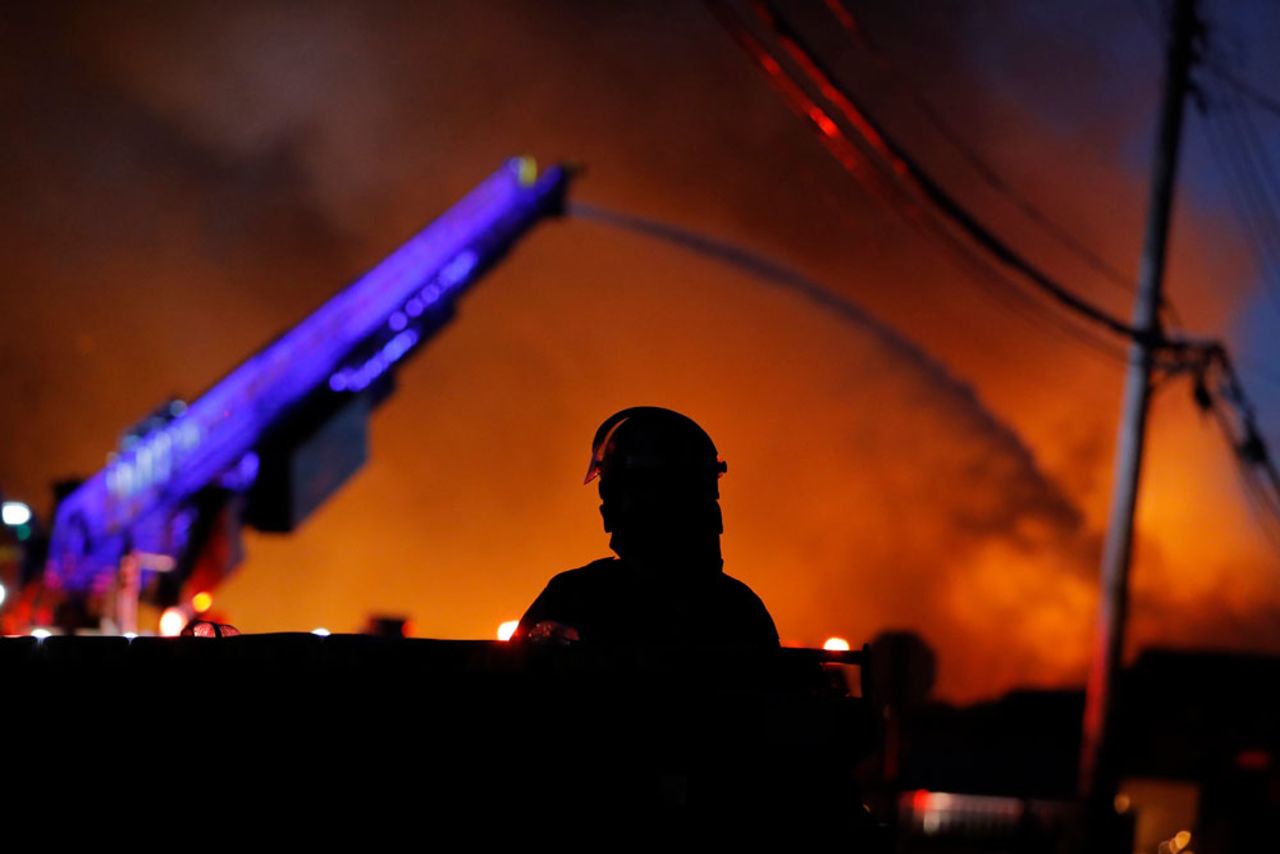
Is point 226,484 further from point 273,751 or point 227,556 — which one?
point 273,751

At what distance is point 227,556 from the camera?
61.1 feet

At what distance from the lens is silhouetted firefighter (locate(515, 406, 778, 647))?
12.1 feet

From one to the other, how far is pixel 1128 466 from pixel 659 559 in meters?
11.3

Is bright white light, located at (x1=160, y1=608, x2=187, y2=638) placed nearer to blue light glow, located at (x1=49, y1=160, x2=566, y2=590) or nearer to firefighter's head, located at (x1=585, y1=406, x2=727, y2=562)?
blue light glow, located at (x1=49, y1=160, x2=566, y2=590)

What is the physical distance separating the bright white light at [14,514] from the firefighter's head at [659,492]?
15.1m

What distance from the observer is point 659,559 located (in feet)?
12.4

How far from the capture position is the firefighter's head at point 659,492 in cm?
379

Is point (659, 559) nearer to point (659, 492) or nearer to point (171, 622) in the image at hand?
point (659, 492)

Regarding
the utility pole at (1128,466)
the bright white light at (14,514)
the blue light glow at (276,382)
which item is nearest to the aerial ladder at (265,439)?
the blue light glow at (276,382)

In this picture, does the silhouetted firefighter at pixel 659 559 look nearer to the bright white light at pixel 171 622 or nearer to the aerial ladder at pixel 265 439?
the bright white light at pixel 171 622

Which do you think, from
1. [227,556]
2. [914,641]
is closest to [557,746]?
[914,641]

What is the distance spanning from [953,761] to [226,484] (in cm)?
1146

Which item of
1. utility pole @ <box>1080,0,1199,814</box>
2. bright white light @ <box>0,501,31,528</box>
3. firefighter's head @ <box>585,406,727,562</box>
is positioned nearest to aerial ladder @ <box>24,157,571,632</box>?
bright white light @ <box>0,501,31,528</box>

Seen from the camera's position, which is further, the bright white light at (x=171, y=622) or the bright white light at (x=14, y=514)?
the bright white light at (x=14, y=514)
